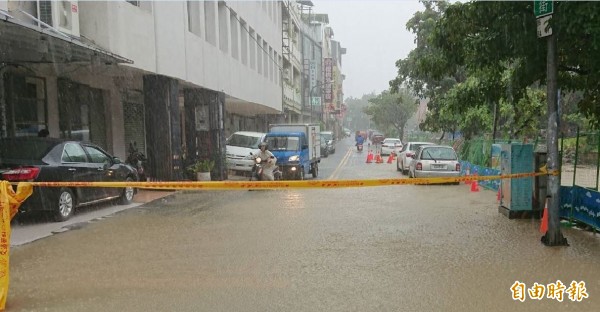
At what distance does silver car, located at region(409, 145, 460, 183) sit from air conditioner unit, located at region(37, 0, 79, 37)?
11.3 meters

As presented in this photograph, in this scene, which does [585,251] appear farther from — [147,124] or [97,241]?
[147,124]

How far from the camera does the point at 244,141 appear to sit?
2152 centimetres

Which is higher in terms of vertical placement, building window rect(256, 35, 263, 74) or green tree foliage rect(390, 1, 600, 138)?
building window rect(256, 35, 263, 74)

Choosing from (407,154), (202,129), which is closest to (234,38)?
(202,129)

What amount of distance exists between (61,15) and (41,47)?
4.88 feet

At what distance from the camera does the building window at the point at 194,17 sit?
17.7 metres

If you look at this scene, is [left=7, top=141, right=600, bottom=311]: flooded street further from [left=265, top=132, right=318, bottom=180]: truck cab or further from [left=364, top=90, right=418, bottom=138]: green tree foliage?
Answer: [left=364, top=90, right=418, bottom=138]: green tree foliage

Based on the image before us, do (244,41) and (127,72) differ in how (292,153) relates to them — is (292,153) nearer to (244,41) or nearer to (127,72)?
(127,72)

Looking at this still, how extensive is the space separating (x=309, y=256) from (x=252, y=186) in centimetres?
125

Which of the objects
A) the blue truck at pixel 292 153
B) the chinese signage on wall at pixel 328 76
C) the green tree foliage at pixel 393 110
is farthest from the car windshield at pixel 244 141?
the green tree foliage at pixel 393 110

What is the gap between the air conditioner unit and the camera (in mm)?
10242

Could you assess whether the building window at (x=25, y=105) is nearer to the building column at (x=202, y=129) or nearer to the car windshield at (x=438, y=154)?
the building column at (x=202, y=129)

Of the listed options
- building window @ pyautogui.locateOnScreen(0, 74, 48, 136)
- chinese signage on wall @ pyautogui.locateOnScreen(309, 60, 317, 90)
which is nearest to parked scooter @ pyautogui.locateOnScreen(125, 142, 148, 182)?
building window @ pyautogui.locateOnScreen(0, 74, 48, 136)

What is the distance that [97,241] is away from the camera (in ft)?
26.1
